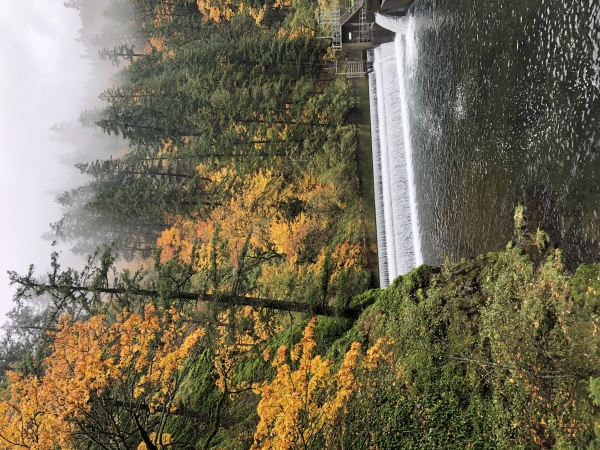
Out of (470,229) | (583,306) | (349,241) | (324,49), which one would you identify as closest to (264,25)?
(324,49)

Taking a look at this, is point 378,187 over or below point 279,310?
over

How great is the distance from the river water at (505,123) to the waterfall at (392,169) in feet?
4.35

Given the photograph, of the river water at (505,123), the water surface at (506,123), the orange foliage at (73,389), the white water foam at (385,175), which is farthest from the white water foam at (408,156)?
the orange foliage at (73,389)

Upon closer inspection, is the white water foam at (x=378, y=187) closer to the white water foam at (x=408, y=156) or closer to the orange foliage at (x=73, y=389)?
the white water foam at (x=408, y=156)

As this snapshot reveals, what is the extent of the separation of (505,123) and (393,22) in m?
11.7

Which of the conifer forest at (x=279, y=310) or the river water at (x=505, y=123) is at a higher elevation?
the river water at (x=505, y=123)

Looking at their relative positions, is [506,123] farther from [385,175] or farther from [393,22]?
[393,22]

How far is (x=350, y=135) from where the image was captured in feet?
75.7

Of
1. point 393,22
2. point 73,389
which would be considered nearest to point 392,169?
point 393,22

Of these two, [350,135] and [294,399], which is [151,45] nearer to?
[350,135]

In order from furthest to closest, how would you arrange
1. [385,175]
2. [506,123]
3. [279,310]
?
1. [385,175]
2. [279,310]
3. [506,123]

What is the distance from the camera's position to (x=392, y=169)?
20.0 metres

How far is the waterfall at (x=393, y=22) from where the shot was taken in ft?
63.7

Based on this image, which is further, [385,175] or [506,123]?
[385,175]
